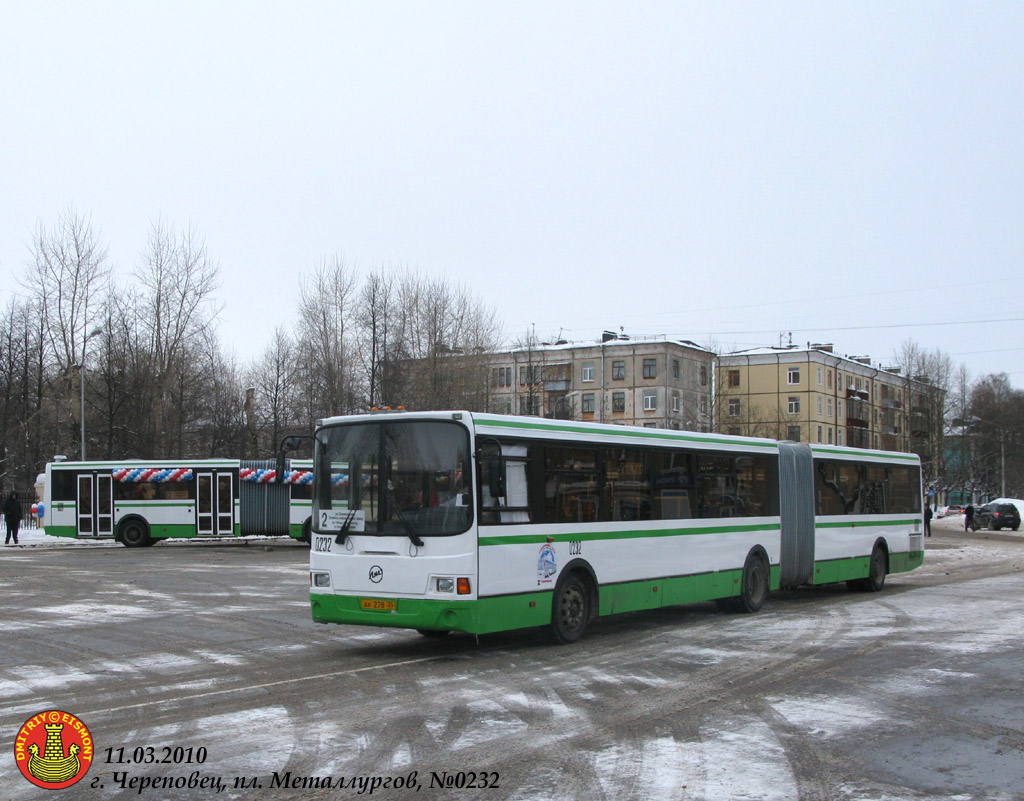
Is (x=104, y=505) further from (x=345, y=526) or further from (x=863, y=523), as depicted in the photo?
(x=345, y=526)

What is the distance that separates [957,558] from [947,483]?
56.8 metres

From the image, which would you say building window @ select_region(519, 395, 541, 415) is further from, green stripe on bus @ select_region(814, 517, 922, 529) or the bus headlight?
the bus headlight

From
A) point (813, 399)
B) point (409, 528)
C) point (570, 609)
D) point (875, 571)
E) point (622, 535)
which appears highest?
point (813, 399)

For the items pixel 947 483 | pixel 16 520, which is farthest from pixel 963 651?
pixel 947 483

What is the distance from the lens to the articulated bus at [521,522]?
37.2ft

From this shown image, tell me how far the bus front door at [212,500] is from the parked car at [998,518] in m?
39.0

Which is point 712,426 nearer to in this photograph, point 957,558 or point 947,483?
point 947,483

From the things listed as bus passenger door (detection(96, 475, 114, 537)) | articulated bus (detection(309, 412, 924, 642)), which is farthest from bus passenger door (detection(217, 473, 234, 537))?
articulated bus (detection(309, 412, 924, 642))

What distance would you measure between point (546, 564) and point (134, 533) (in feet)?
88.5

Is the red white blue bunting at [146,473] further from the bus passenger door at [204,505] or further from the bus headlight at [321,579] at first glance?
the bus headlight at [321,579]

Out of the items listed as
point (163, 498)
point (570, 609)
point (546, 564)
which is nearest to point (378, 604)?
point (546, 564)

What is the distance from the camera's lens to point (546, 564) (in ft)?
40.1

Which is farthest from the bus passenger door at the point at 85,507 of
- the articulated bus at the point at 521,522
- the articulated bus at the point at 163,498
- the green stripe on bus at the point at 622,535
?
the green stripe on bus at the point at 622,535

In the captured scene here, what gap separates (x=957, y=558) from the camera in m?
32.9
